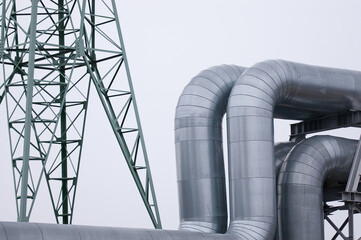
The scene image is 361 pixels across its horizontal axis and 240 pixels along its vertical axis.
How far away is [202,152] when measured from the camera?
1180 inches

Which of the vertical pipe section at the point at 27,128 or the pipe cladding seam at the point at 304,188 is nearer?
the vertical pipe section at the point at 27,128

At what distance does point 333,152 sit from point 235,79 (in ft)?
14.3

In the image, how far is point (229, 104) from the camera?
29.7m

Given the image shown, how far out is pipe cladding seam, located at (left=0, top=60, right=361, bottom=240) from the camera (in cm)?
2866

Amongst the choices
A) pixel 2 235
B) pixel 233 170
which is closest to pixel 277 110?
pixel 233 170

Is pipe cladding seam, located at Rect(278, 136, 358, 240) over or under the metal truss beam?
under

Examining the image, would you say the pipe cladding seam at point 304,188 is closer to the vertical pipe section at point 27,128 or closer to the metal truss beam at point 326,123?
the metal truss beam at point 326,123

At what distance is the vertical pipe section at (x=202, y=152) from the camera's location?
2958cm

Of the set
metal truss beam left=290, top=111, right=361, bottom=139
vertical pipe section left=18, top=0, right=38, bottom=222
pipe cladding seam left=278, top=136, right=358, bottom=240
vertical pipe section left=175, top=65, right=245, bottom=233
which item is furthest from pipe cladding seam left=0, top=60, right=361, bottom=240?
vertical pipe section left=18, top=0, right=38, bottom=222

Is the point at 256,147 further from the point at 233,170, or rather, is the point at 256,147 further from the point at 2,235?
the point at 2,235

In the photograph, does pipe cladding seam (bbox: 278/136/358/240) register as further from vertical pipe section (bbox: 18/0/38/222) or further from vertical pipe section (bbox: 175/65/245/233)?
vertical pipe section (bbox: 18/0/38/222)

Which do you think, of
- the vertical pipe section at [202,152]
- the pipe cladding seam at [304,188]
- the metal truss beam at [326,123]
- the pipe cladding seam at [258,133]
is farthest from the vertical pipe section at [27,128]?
the metal truss beam at [326,123]

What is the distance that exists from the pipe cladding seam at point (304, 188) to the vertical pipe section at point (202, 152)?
2161mm

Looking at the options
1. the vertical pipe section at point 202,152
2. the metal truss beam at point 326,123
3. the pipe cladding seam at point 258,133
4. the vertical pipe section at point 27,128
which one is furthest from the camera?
the metal truss beam at point 326,123
